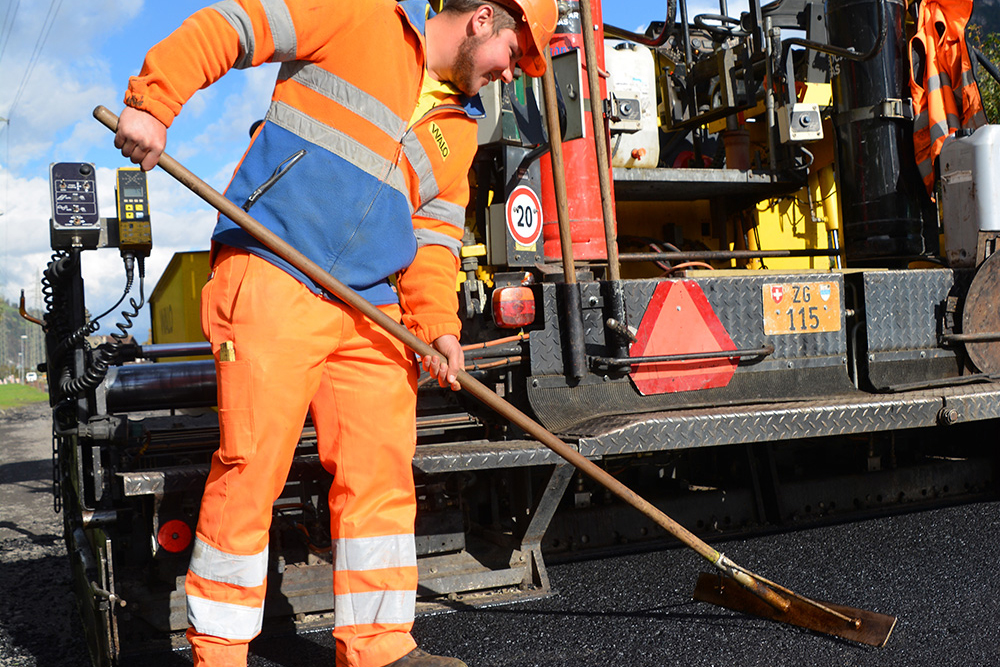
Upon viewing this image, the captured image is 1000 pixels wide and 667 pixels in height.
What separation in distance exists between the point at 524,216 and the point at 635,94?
146 cm

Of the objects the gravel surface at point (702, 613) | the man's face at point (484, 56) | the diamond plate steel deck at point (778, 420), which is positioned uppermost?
the man's face at point (484, 56)

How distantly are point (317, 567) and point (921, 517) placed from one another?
108 inches

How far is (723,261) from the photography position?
4.77m

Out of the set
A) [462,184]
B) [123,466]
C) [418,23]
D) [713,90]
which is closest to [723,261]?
[713,90]

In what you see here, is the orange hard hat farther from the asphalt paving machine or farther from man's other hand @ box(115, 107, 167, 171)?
man's other hand @ box(115, 107, 167, 171)

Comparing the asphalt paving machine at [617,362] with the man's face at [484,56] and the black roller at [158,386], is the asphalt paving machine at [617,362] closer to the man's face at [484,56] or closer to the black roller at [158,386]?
the black roller at [158,386]

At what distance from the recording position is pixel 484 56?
2.35 metres

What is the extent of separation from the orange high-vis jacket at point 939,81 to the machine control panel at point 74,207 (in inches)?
141

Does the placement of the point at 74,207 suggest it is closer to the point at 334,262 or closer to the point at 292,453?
the point at 334,262

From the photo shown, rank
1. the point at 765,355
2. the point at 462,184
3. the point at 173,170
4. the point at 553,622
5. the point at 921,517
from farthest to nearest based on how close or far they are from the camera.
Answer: the point at 921,517, the point at 765,355, the point at 553,622, the point at 462,184, the point at 173,170

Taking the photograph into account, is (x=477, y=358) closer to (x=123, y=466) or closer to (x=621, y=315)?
(x=621, y=315)

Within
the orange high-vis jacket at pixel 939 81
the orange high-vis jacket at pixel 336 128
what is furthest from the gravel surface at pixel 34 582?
the orange high-vis jacket at pixel 939 81

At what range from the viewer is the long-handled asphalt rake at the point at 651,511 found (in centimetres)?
208

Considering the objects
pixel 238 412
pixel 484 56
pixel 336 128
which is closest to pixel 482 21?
pixel 484 56
